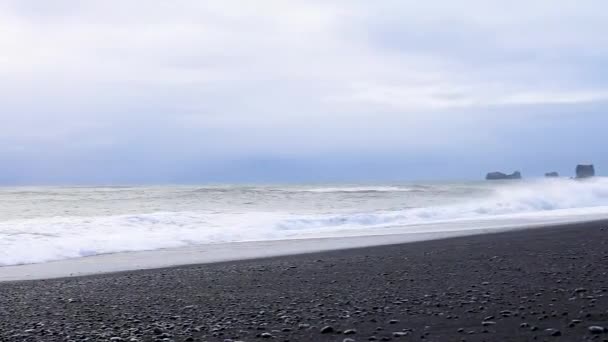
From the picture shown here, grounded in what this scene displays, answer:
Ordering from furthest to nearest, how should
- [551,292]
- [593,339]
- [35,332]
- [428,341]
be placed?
[551,292] → [35,332] → [428,341] → [593,339]

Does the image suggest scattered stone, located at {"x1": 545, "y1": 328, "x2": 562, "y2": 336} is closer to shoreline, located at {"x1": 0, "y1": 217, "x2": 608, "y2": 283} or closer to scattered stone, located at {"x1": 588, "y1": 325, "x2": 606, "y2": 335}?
scattered stone, located at {"x1": 588, "y1": 325, "x2": 606, "y2": 335}

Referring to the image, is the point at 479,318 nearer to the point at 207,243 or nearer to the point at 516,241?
the point at 516,241

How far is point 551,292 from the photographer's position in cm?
828

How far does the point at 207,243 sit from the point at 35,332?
14285mm

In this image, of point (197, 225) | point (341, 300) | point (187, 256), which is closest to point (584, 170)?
point (197, 225)

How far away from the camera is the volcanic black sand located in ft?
21.7

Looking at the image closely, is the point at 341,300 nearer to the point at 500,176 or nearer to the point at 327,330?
the point at 327,330

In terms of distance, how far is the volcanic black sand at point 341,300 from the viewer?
21.7ft

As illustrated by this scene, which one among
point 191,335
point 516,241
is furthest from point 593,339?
point 516,241

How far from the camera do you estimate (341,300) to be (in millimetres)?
8703

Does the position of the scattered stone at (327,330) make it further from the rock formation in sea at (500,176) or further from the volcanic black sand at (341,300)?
the rock formation in sea at (500,176)

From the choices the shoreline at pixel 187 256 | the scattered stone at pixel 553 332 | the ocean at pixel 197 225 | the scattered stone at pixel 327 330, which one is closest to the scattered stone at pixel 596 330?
the scattered stone at pixel 553 332

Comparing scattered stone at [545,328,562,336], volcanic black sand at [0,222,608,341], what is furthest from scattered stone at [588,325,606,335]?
scattered stone at [545,328,562,336]

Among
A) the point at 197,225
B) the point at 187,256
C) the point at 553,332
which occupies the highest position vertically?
the point at 197,225
